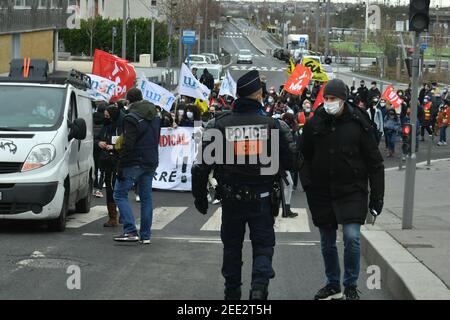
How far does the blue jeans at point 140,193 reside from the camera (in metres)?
11.8

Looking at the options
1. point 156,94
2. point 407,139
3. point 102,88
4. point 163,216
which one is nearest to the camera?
point 407,139

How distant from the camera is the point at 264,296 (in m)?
7.67

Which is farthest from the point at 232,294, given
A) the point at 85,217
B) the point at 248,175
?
the point at 85,217

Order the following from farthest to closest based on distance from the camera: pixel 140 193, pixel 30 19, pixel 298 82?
pixel 30 19 < pixel 298 82 < pixel 140 193

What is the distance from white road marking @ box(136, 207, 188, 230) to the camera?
14.3 meters

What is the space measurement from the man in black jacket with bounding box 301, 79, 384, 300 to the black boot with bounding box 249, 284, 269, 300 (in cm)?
84

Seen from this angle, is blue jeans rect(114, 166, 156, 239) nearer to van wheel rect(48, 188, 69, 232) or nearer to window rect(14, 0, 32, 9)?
van wheel rect(48, 188, 69, 232)

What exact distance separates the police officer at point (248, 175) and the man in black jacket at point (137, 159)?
12.6ft

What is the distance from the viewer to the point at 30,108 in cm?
1331

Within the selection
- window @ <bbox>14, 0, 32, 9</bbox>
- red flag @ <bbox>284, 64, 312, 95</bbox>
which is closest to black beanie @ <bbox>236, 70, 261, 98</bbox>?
red flag @ <bbox>284, 64, 312, 95</bbox>

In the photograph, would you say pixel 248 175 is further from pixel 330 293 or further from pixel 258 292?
pixel 330 293

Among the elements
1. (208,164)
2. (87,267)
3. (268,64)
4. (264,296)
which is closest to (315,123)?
(208,164)

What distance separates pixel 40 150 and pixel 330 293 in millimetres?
5346
